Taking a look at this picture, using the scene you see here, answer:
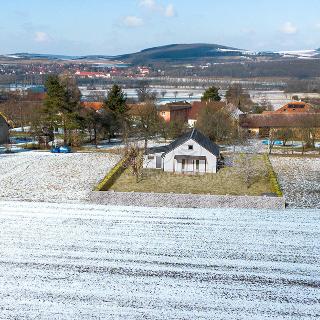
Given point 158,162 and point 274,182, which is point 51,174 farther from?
point 274,182

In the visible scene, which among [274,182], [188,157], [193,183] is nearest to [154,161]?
[188,157]

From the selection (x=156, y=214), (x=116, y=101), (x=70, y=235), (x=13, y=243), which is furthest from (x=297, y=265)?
(x=116, y=101)

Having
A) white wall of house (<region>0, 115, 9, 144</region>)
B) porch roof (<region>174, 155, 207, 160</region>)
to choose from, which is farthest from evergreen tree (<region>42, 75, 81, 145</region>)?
porch roof (<region>174, 155, 207, 160</region>)

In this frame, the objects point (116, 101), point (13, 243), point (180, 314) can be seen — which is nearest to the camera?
point (180, 314)

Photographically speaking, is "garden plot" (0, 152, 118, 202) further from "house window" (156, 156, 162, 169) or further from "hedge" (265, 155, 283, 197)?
"hedge" (265, 155, 283, 197)

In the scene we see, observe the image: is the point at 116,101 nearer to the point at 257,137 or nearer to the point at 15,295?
the point at 257,137
